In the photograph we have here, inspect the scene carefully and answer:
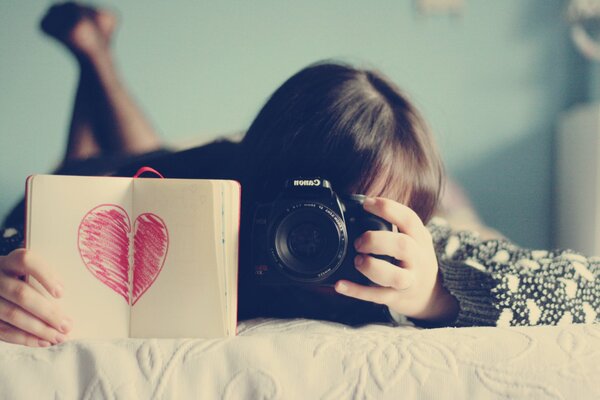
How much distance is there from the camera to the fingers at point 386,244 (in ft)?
1.43

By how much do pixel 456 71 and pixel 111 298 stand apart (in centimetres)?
116

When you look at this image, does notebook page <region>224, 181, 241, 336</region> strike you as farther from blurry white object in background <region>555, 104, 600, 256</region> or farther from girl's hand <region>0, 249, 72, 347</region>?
blurry white object in background <region>555, 104, 600, 256</region>

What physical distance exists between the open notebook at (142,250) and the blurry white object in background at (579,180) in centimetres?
107

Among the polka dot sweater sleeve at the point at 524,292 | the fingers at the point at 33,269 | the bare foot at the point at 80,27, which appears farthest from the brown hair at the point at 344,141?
the bare foot at the point at 80,27

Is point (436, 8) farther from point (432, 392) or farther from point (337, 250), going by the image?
point (432, 392)

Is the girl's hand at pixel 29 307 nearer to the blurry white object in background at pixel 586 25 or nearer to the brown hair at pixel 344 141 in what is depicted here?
the brown hair at pixel 344 141

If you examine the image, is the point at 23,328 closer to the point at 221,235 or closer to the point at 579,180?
the point at 221,235

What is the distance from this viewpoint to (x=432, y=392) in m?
0.33

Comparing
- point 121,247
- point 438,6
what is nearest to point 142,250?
point 121,247

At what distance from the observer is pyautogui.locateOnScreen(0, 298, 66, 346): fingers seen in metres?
0.39

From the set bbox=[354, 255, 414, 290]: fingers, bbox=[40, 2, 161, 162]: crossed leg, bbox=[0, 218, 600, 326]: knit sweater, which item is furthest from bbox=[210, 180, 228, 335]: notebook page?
bbox=[40, 2, 161, 162]: crossed leg

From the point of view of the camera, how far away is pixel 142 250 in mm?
414

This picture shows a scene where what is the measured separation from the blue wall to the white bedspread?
999 mm

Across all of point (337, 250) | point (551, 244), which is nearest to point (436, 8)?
point (551, 244)
